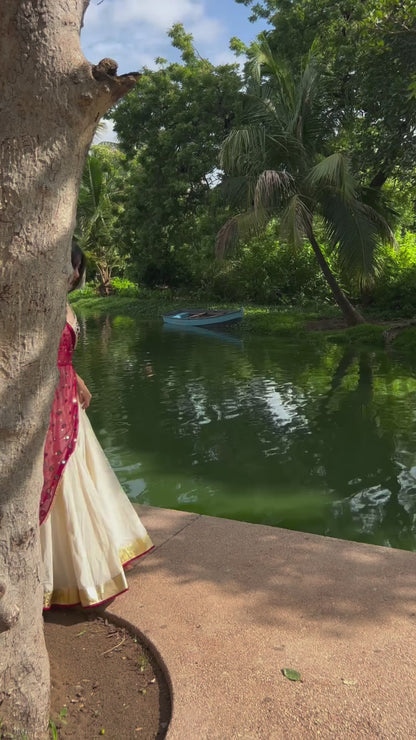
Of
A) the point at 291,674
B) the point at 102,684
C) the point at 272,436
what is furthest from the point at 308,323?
the point at 102,684

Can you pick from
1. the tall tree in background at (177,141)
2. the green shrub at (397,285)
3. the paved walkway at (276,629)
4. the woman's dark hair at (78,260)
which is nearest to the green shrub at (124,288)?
the tall tree in background at (177,141)

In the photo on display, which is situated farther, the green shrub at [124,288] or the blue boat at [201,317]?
the green shrub at [124,288]

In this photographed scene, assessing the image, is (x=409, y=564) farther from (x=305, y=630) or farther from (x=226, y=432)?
(x=226, y=432)

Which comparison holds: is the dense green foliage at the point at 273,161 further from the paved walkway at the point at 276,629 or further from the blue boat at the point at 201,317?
the paved walkway at the point at 276,629

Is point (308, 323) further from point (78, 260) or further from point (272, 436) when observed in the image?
point (78, 260)

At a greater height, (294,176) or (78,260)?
(294,176)

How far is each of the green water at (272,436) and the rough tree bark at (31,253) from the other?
2.86 meters

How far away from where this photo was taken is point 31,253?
1789mm

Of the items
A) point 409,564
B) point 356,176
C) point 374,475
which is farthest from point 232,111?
point 409,564

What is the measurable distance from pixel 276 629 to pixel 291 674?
0.32 meters

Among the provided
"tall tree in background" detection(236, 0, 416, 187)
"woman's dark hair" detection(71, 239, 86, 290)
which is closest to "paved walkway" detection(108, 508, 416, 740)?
"woman's dark hair" detection(71, 239, 86, 290)

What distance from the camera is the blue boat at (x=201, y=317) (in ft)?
59.9

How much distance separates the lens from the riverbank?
13673 millimetres

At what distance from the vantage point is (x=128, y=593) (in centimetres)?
297
